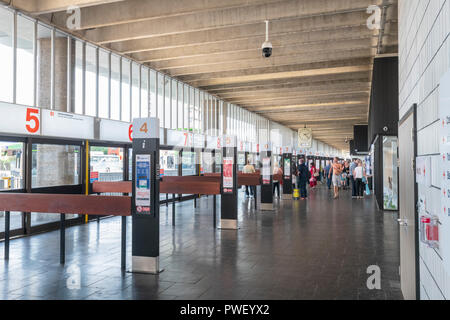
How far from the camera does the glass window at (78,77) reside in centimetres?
936

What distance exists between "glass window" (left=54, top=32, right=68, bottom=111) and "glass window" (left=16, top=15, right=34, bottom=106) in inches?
22.8

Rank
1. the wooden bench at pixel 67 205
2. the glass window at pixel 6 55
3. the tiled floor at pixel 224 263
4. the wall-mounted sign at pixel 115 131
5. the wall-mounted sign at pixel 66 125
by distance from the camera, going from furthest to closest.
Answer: the wall-mounted sign at pixel 115 131 → the wall-mounted sign at pixel 66 125 → the glass window at pixel 6 55 → the wooden bench at pixel 67 205 → the tiled floor at pixel 224 263

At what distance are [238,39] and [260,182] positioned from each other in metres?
4.06

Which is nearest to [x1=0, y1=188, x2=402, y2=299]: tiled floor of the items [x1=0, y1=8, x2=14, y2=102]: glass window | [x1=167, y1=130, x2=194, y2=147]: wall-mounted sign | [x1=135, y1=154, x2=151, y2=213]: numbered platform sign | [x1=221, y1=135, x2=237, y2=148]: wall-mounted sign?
[x1=135, y1=154, x2=151, y2=213]: numbered platform sign

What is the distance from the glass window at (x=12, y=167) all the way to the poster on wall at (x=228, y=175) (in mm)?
4068

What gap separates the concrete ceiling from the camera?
25.6ft

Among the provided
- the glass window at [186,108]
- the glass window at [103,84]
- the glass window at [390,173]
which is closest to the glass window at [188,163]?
the glass window at [186,108]

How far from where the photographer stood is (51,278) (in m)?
4.62

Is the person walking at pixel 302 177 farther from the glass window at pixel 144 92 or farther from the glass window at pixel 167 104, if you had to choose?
the glass window at pixel 144 92

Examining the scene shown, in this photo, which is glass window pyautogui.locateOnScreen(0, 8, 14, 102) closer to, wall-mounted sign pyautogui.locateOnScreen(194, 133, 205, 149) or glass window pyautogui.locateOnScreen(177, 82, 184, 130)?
glass window pyautogui.locateOnScreen(177, 82, 184, 130)

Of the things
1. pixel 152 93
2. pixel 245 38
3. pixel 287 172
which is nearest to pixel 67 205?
pixel 245 38

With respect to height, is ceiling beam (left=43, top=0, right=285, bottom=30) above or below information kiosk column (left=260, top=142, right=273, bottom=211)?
above

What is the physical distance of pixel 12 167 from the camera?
743 centimetres
